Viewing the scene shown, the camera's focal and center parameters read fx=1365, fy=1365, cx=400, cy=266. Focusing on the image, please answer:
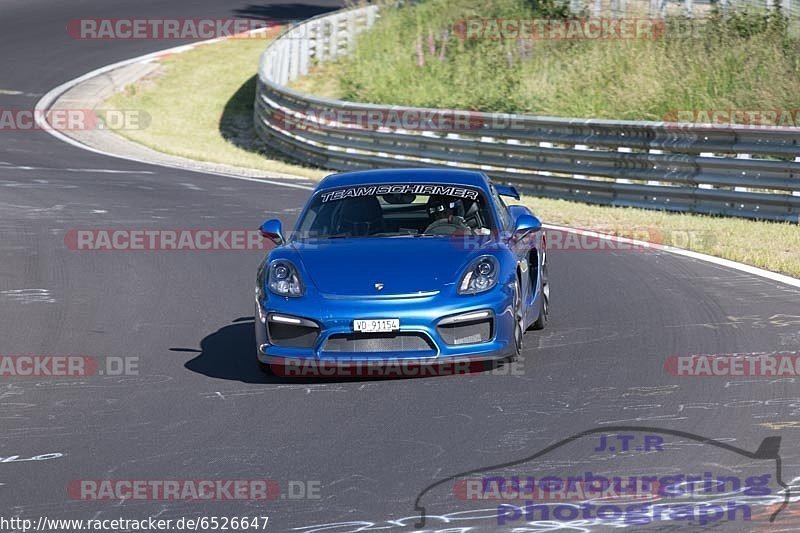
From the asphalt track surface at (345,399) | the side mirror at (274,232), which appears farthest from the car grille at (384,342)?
the side mirror at (274,232)

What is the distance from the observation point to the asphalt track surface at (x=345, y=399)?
6.04 meters

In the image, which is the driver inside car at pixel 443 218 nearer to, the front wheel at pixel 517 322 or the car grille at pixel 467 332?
the front wheel at pixel 517 322

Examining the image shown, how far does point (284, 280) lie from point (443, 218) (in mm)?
1426

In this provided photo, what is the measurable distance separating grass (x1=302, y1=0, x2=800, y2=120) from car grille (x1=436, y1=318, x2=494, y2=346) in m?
15.8

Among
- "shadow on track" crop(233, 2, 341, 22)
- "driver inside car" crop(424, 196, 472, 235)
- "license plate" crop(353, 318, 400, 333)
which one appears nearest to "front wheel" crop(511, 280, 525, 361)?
"driver inside car" crop(424, 196, 472, 235)

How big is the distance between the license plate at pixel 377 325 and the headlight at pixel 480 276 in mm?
493

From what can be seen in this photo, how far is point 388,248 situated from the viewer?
8.80 m

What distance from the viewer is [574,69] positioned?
2666cm

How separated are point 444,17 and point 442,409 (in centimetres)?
2542

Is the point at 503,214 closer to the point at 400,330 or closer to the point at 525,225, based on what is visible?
the point at 525,225

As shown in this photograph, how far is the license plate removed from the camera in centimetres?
804

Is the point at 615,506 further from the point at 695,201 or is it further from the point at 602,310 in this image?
the point at 695,201

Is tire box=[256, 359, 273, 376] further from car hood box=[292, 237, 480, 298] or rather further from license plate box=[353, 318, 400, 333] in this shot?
license plate box=[353, 318, 400, 333]

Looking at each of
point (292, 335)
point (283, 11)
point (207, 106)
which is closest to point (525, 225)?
point (292, 335)
